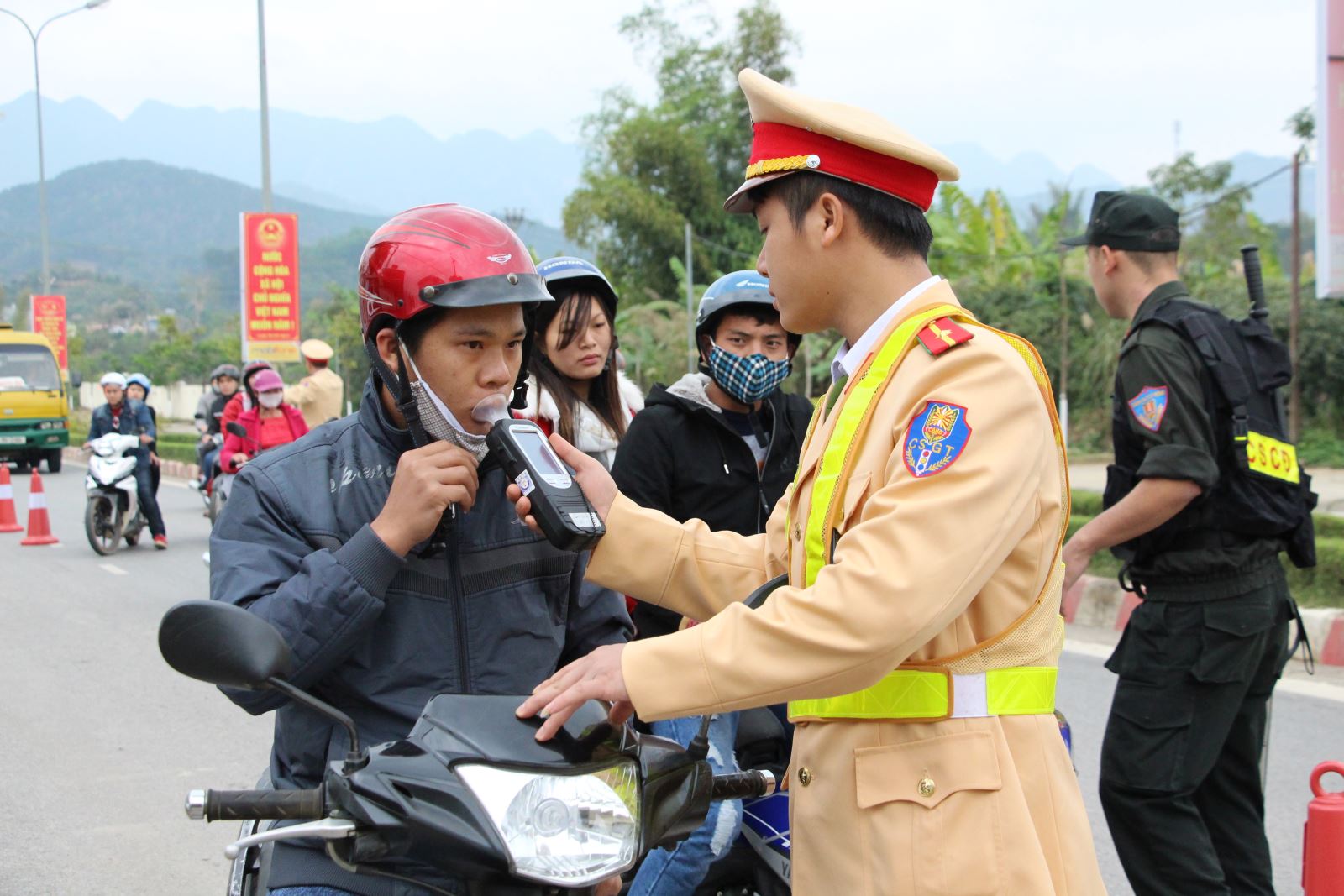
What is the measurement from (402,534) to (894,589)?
0.74 metres

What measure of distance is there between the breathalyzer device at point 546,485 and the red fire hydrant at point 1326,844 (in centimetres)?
202

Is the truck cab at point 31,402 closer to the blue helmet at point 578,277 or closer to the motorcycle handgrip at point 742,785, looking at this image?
the blue helmet at point 578,277

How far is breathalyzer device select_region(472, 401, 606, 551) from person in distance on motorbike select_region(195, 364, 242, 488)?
440 inches

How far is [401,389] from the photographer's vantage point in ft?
6.89

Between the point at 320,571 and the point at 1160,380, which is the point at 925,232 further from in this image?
the point at 1160,380

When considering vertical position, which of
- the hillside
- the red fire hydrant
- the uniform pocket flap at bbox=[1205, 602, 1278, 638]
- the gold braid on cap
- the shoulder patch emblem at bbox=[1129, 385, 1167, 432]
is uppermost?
the gold braid on cap

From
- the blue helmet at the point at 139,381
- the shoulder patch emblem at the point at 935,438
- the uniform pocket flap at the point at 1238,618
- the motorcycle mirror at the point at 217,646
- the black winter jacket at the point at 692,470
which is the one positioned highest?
the shoulder patch emblem at the point at 935,438

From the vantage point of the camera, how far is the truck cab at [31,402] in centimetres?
2366

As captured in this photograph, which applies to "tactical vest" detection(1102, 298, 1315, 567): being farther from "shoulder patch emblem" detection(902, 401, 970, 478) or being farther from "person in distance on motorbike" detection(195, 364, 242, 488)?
"person in distance on motorbike" detection(195, 364, 242, 488)

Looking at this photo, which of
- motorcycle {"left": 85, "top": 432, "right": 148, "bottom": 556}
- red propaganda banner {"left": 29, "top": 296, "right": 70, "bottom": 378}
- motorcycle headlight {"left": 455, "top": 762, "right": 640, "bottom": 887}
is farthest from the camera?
red propaganda banner {"left": 29, "top": 296, "right": 70, "bottom": 378}

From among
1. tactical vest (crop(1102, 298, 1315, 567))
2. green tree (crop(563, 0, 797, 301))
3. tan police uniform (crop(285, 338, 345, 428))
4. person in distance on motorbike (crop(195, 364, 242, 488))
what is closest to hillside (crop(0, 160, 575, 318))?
green tree (crop(563, 0, 797, 301))

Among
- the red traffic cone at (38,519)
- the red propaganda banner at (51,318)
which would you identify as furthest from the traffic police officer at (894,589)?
the red propaganda banner at (51,318)

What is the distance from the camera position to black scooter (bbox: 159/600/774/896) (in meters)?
1.53

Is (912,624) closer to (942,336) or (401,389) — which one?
(942,336)
